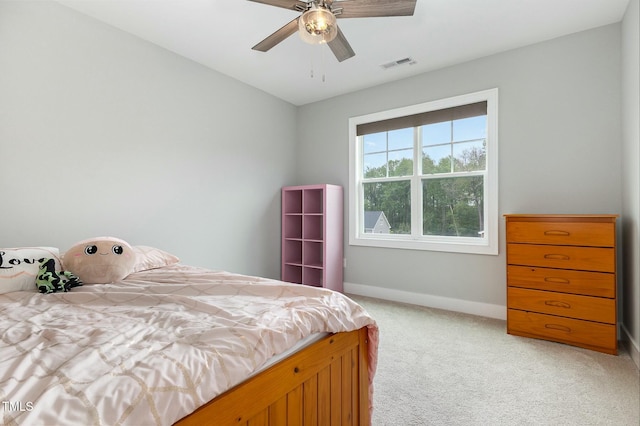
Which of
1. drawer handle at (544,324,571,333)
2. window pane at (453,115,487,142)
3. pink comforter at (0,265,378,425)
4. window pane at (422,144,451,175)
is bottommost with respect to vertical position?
drawer handle at (544,324,571,333)

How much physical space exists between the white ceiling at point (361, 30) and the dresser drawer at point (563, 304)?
2.21m

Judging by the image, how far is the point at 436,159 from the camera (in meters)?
3.46

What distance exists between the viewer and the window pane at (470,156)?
3.19 m

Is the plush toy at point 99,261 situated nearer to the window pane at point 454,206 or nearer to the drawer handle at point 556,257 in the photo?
the window pane at point 454,206

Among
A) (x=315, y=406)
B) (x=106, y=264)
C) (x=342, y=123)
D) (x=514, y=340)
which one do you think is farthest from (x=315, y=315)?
(x=342, y=123)

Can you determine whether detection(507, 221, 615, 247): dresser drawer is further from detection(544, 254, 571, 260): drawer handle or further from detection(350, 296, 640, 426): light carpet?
detection(350, 296, 640, 426): light carpet

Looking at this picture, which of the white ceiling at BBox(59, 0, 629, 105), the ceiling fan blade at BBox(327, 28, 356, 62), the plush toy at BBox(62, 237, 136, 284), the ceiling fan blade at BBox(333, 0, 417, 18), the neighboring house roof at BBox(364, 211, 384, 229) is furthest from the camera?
the neighboring house roof at BBox(364, 211, 384, 229)

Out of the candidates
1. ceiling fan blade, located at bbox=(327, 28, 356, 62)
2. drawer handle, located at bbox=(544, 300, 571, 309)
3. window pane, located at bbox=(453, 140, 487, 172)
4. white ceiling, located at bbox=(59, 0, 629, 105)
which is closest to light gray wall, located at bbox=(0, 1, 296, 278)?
white ceiling, located at bbox=(59, 0, 629, 105)

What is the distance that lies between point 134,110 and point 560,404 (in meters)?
3.67

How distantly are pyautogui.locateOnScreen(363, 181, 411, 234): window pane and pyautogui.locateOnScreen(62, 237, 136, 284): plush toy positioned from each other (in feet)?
9.01

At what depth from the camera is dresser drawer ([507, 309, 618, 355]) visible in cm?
222

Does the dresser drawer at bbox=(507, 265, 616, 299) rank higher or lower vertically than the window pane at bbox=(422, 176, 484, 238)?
lower

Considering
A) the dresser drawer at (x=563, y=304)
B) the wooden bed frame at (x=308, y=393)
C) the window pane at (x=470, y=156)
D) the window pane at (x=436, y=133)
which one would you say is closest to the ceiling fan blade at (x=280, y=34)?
the wooden bed frame at (x=308, y=393)

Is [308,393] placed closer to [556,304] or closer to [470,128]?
[556,304]
